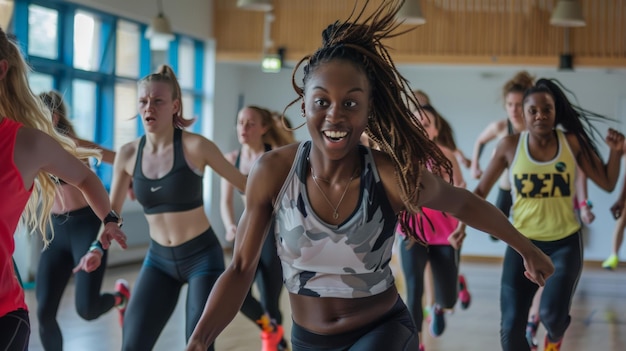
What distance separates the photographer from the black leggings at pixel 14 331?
8.05 ft

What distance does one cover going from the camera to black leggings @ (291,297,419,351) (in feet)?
8.36

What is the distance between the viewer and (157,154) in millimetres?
4520

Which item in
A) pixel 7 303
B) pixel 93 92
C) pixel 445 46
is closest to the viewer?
pixel 7 303

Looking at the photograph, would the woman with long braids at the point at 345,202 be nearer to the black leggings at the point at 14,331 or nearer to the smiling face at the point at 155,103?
the black leggings at the point at 14,331

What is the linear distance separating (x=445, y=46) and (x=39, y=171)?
938cm

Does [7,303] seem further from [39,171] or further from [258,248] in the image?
[258,248]

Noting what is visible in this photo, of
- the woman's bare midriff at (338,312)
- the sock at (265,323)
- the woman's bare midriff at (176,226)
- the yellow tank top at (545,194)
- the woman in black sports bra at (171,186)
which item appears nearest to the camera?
the woman's bare midriff at (338,312)

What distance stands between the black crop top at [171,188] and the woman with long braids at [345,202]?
6.21 feet

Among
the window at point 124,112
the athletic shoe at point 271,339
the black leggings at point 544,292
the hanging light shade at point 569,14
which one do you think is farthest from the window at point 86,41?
the black leggings at point 544,292

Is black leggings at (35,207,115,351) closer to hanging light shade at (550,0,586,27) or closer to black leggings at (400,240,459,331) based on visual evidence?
black leggings at (400,240,459,331)

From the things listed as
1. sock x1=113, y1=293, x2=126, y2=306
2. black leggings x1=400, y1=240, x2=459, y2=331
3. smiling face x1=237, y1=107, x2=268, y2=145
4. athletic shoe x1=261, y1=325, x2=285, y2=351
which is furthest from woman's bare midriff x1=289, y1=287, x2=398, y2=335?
smiling face x1=237, y1=107, x2=268, y2=145

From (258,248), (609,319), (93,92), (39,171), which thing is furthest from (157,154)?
(93,92)

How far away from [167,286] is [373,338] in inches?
73.2

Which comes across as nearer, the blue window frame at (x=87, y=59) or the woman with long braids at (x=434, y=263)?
the woman with long braids at (x=434, y=263)
